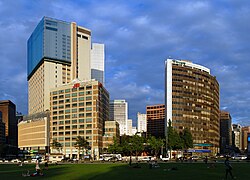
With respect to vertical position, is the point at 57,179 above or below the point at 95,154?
above

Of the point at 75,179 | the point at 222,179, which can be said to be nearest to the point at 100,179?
the point at 75,179

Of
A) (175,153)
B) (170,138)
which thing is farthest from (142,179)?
(175,153)

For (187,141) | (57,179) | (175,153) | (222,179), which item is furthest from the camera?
(175,153)

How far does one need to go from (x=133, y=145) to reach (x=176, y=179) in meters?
132

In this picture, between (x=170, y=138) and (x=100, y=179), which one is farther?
(x=170, y=138)

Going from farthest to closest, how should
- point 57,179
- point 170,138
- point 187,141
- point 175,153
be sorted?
point 175,153, point 187,141, point 170,138, point 57,179

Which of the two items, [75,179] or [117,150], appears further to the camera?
[117,150]

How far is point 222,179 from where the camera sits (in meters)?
40.9

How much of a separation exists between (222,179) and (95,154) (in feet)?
537

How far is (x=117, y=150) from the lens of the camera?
179 m

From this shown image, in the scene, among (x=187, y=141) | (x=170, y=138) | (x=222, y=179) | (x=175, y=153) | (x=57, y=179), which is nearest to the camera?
(x=222, y=179)

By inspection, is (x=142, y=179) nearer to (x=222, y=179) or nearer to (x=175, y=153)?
(x=222, y=179)

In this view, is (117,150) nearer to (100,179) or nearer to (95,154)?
(95,154)

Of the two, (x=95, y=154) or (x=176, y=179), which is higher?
(x=176, y=179)
